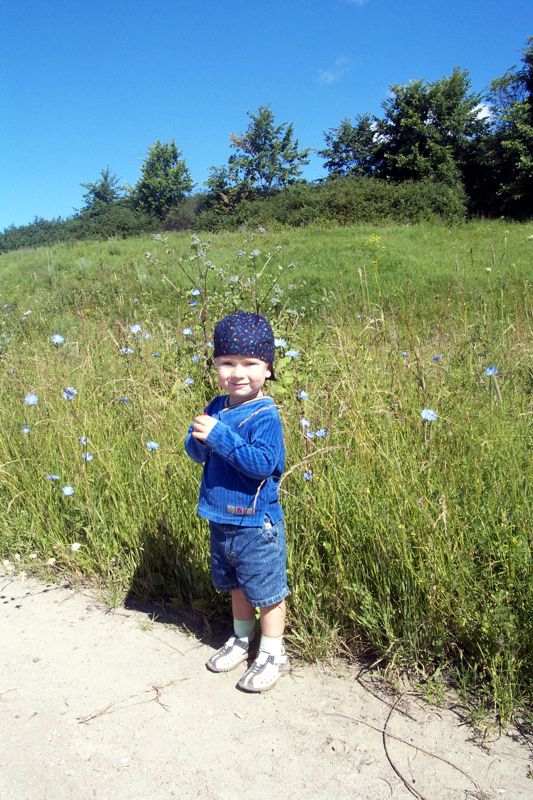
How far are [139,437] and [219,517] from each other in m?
1.28

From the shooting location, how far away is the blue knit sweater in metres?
1.68

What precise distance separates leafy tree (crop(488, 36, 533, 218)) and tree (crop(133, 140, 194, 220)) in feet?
86.2

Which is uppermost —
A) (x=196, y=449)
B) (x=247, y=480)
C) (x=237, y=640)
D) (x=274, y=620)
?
(x=196, y=449)

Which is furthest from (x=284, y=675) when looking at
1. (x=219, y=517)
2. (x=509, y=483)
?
(x=509, y=483)

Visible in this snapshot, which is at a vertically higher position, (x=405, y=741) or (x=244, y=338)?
(x=244, y=338)

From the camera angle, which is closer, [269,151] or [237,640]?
[237,640]

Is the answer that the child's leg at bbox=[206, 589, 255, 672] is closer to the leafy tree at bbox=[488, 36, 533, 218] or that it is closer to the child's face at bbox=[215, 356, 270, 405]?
the child's face at bbox=[215, 356, 270, 405]

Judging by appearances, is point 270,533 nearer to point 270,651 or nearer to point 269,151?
point 270,651

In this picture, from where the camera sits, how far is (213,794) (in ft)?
4.92

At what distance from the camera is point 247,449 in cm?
167

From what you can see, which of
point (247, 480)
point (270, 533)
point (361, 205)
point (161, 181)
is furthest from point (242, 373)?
point (161, 181)

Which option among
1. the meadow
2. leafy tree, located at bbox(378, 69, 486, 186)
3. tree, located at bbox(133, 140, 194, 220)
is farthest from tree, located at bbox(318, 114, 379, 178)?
the meadow

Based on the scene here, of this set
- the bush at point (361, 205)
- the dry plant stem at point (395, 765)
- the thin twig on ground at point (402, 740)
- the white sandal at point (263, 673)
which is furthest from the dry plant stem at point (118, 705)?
the bush at point (361, 205)

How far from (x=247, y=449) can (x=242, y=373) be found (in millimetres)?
253
